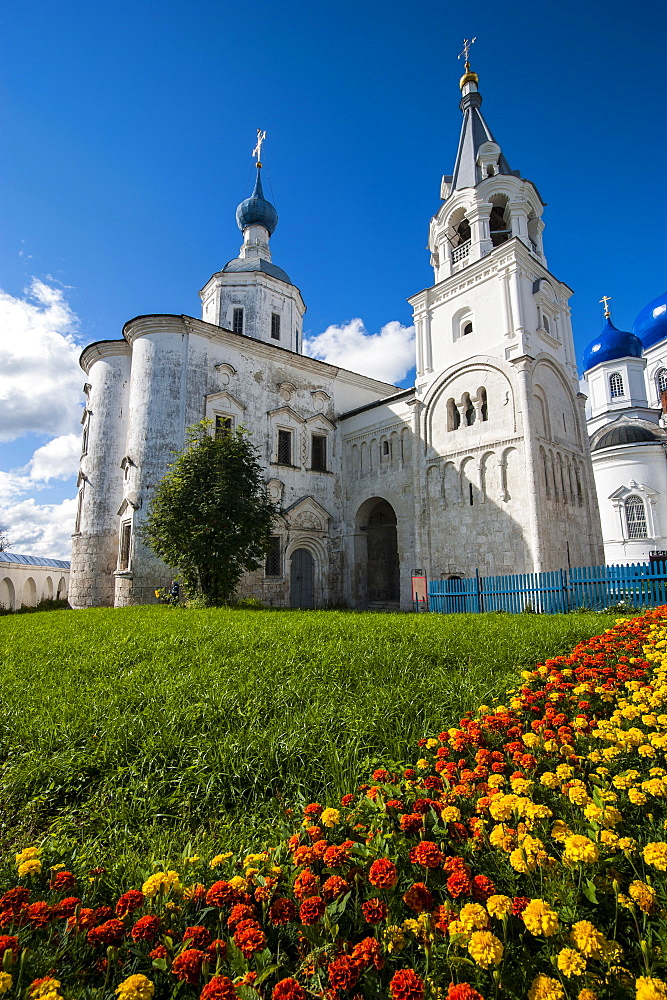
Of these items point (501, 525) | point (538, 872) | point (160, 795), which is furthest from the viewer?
point (501, 525)

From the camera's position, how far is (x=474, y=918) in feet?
4.55

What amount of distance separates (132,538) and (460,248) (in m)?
17.8

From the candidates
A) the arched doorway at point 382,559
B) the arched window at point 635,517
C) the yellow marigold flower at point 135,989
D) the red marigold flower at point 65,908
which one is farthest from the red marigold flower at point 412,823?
the arched window at point 635,517

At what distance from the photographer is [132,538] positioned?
17.7 metres

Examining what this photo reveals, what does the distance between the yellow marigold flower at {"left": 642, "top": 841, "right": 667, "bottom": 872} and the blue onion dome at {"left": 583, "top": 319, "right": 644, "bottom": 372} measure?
149ft

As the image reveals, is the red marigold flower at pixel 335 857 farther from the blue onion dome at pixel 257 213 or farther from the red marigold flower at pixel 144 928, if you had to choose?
the blue onion dome at pixel 257 213

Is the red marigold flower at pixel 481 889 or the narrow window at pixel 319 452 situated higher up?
the narrow window at pixel 319 452

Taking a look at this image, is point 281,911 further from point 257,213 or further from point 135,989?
point 257,213

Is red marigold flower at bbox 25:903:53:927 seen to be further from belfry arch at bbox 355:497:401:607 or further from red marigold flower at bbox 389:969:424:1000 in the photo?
belfry arch at bbox 355:497:401:607

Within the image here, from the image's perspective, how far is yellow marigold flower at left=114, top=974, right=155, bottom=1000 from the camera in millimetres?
1201

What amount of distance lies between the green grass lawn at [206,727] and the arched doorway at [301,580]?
1550 centimetres

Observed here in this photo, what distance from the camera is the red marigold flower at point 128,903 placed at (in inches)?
57.7

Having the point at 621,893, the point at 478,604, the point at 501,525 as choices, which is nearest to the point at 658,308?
the point at 501,525

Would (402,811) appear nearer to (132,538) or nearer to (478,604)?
(478,604)
